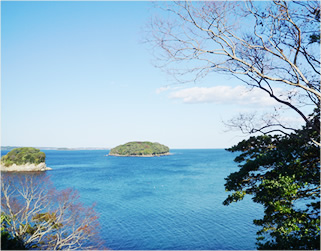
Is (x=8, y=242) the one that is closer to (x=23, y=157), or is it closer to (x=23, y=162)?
(x=23, y=162)

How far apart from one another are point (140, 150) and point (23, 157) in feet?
291

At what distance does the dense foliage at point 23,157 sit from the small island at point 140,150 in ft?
272

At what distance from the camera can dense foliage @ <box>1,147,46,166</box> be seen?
57.9 meters

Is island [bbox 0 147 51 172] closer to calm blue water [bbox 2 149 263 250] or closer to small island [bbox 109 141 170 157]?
calm blue water [bbox 2 149 263 250]

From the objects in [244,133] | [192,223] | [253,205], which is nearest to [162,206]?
[192,223]

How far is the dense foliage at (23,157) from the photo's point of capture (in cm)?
5788

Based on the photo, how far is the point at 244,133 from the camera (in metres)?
7.52

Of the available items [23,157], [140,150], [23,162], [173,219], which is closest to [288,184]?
[173,219]

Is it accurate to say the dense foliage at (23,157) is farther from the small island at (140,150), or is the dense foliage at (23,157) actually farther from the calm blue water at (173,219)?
the small island at (140,150)

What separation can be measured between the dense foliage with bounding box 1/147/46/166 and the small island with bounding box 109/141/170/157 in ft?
272

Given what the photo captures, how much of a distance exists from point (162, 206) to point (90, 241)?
37.5 ft

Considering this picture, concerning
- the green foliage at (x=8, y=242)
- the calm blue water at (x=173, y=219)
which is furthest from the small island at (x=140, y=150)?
the green foliage at (x=8, y=242)

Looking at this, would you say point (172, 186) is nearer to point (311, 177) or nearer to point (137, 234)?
point (137, 234)

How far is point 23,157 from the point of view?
57875mm
